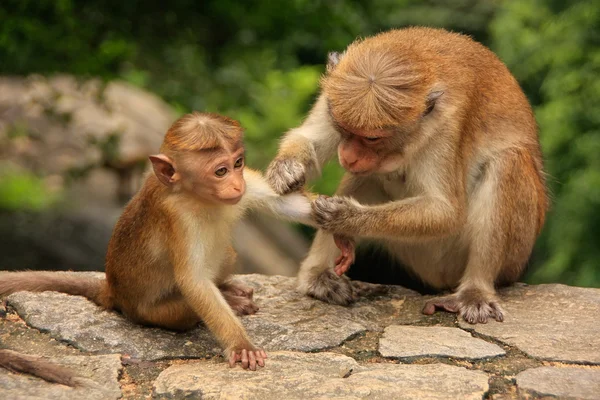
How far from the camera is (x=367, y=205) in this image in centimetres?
667

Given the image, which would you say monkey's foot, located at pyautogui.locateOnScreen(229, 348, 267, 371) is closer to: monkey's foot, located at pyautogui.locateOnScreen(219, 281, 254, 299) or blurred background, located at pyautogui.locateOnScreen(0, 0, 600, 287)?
monkey's foot, located at pyautogui.locateOnScreen(219, 281, 254, 299)

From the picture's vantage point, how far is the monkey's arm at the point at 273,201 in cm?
610

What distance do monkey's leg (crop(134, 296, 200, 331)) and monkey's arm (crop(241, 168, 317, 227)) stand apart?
77cm

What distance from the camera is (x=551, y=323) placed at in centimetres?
629

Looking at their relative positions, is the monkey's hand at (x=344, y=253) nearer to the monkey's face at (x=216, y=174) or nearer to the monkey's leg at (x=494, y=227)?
the monkey's leg at (x=494, y=227)

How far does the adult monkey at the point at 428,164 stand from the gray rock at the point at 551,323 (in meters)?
0.17

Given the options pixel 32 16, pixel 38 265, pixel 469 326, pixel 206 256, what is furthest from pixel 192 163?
pixel 38 265

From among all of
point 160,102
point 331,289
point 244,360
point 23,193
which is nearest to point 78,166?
point 23,193

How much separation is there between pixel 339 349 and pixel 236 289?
3.26ft

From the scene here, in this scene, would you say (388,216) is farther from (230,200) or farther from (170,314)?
(170,314)

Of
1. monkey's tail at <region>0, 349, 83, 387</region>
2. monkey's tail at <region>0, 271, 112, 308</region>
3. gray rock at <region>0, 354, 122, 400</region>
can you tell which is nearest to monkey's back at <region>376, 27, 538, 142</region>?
monkey's tail at <region>0, 271, 112, 308</region>

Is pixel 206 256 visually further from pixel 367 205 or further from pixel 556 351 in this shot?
pixel 556 351

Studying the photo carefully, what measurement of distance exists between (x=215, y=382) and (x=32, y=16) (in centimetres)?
528

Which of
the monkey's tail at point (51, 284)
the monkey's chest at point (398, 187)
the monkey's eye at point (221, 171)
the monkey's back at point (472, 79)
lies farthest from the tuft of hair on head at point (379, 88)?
the monkey's tail at point (51, 284)
